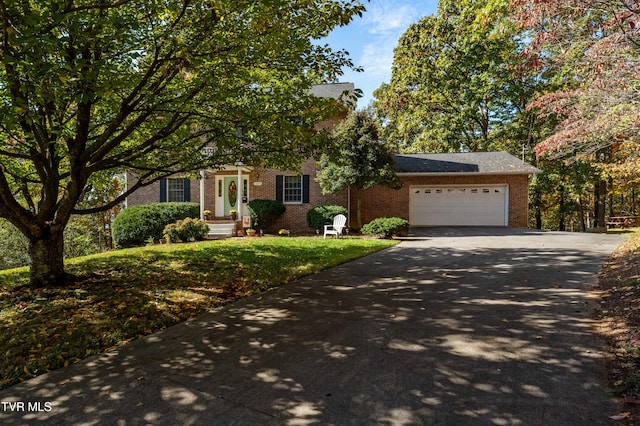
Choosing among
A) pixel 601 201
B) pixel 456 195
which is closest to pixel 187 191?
pixel 456 195

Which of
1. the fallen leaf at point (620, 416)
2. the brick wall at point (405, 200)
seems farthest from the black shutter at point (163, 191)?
the fallen leaf at point (620, 416)

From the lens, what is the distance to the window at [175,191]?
1773cm

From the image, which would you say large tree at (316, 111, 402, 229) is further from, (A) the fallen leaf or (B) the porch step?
(A) the fallen leaf

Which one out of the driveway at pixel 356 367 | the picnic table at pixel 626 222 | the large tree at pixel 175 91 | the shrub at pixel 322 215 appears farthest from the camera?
the picnic table at pixel 626 222

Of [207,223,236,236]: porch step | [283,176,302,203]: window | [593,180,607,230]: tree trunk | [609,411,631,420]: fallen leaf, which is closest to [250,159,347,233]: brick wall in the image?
[283,176,302,203]: window

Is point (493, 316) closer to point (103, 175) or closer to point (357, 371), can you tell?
point (357, 371)

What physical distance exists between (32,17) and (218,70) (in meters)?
2.85

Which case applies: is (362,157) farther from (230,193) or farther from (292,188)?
(230,193)

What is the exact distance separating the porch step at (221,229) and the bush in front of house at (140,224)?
5.66ft

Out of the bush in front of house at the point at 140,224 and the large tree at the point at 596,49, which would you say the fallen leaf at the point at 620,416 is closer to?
the large tree at the point at 596,49

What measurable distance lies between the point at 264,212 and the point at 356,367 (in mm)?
13380

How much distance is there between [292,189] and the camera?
1723 cm

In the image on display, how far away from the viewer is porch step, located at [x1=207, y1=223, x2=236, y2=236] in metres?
15.5

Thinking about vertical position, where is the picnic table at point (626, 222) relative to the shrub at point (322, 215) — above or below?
below
